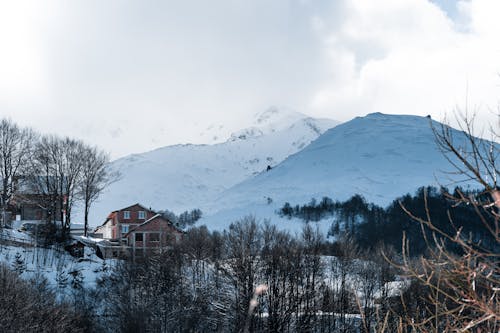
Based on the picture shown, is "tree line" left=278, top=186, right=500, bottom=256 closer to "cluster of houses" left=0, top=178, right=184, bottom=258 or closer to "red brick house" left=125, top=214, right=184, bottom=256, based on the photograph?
"red brick house" left=125, top=214, right=184, bottom=256

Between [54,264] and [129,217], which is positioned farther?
[129,217]

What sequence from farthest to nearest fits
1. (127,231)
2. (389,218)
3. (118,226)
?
1. (389,218)
2. (118,226)
3. (127,231)

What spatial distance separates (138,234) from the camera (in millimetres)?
68250

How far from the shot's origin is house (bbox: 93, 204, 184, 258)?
210 feet

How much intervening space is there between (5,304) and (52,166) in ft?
110

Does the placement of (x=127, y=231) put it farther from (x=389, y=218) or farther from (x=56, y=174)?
(x=389, y=218)

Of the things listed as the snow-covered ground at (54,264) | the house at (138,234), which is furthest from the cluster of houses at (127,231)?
the snow-covered ground at (54,264)

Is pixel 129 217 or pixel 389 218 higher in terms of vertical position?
pixel 389 218

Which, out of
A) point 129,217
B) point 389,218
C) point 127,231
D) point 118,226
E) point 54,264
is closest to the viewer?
point 54,264

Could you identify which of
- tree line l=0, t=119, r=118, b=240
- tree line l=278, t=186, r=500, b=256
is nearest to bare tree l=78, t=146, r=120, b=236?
tree line l=0, t=119, r=118, b=240

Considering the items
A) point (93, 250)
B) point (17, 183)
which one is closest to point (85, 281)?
point (93, 250)

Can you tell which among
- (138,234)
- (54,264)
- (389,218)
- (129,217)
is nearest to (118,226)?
(129,217)

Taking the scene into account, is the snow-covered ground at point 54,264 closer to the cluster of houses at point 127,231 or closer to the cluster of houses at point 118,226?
the cluster of houses at point 127,231

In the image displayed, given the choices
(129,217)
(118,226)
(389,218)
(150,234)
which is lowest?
(150,234)
